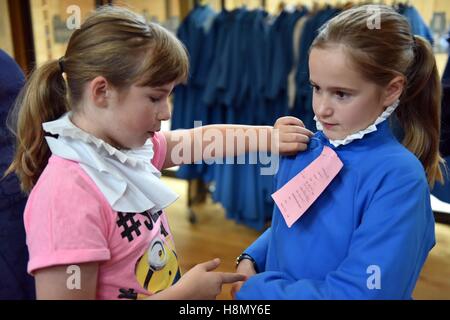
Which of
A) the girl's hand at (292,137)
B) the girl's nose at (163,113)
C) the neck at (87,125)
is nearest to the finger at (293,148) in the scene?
the girl's hand at (292,137)

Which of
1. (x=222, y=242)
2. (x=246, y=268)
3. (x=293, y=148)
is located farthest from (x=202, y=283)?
(x=222, y=242)

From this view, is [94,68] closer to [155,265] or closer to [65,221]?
[65,221]

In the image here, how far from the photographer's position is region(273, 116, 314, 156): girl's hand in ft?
2.85

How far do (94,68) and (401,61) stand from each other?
0.51 m

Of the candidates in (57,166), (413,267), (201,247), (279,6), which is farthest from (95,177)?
(279,6)

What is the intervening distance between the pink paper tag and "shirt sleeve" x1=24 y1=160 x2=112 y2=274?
307 mm

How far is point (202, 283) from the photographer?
2.55 feet

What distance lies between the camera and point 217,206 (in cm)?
308

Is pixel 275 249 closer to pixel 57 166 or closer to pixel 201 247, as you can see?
pixel 57 166

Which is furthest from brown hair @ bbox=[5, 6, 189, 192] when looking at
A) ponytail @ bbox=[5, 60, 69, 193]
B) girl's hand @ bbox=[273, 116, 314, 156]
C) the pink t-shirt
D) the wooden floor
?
the wooden floor

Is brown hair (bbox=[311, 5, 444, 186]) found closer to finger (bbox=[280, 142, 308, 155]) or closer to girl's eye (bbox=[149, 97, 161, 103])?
finger (bbox=[280, 142, 308, 155])

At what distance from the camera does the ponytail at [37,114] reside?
0.85 meters

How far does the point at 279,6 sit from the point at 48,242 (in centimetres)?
215
